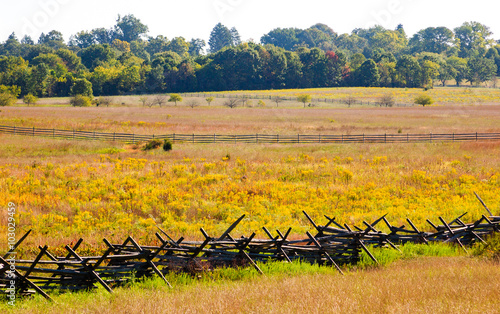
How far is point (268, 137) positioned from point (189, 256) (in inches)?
1334

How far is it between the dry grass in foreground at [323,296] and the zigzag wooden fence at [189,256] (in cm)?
61

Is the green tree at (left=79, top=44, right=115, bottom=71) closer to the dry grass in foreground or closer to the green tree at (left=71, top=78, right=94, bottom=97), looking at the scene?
the green tree at (left=71, top=78, right=94, bottom=97)

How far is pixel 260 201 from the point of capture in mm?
18797

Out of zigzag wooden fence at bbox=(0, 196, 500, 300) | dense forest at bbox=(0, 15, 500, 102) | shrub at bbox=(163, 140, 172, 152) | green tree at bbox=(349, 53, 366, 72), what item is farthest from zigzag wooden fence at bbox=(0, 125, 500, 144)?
green tree at bbox=(349, 53, 366, 72)

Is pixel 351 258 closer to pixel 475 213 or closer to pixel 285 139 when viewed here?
pixel 475 213

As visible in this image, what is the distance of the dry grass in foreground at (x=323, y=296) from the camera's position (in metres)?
6.83

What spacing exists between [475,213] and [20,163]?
25.5 m

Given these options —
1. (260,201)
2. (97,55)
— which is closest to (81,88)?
(97,55)

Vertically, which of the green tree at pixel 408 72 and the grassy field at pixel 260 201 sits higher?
the green tree at pixel 408 72

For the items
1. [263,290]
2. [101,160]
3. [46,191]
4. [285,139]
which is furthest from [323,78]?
[263,290]

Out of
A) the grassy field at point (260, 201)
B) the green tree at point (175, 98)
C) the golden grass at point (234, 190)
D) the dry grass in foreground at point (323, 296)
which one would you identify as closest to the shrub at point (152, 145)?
the grassy field at point (260, 201)

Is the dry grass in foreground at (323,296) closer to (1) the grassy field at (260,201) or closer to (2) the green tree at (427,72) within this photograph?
(1) the grassy field at (260,201)

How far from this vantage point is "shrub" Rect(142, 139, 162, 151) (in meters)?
36.8

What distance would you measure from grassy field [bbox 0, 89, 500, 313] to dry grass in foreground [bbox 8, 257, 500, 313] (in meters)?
0.03
